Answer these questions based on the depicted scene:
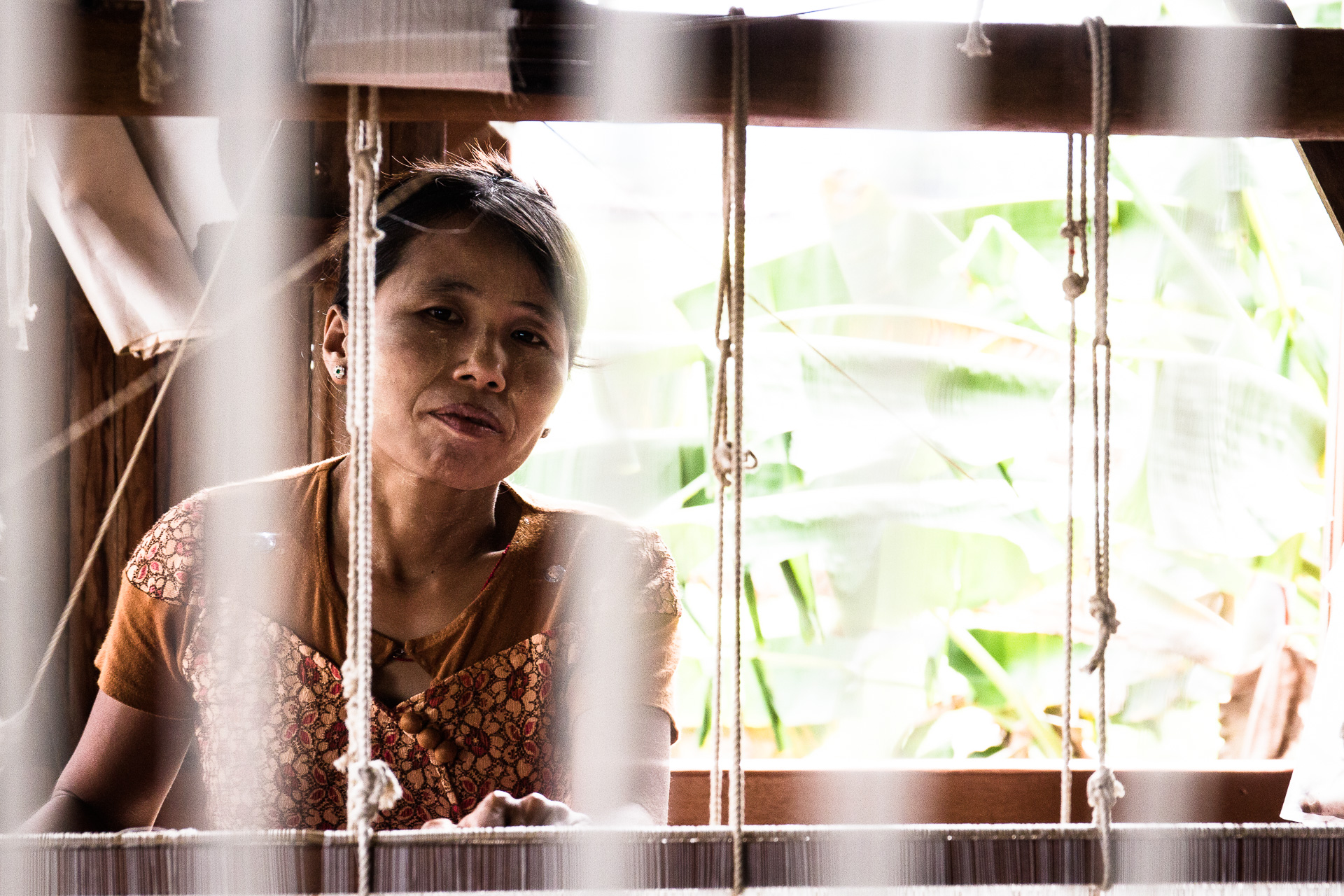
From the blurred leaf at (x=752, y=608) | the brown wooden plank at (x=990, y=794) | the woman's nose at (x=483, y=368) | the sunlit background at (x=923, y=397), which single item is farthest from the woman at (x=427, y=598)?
the brown wooden plank at (x=990, y=794)

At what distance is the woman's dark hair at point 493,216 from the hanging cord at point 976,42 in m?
0.45

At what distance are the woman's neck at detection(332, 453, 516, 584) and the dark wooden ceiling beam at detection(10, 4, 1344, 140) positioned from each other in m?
0.59

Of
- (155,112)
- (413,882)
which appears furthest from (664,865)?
(155,112)

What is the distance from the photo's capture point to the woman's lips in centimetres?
112

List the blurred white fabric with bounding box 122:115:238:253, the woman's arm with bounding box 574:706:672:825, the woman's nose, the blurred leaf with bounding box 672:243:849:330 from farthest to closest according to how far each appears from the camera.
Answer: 1. the blurred white fabric with bounding box 122:115:238:253
2. the woman's nose
3. the blurred leaf with bounding box 672:243:849:330
4. the woman's arm with bounding box 574:706:672:825

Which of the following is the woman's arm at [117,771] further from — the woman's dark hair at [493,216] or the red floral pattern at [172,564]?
the woman's dark hair at [493,216]

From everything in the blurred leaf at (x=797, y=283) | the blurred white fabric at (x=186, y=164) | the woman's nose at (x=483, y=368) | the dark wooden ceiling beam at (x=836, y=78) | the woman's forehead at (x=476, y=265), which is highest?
the blurred white fabric at (x=186, y=164)

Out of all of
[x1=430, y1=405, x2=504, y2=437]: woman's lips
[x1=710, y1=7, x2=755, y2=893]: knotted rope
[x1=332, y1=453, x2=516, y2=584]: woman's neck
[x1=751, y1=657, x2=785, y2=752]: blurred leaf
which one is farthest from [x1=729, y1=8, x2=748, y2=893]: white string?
[x1=332, y1=453, x2=516, y2=584]: woman's neck

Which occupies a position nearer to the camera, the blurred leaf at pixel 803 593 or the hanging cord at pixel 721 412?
the hanging cord at pixel 721 412

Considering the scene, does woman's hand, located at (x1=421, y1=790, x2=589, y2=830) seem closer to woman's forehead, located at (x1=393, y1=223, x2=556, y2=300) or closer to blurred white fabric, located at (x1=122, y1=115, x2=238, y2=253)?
woman's forehead, located at (x1=393, y1=223, x2=556, y2=300)

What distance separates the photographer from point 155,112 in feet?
2.65

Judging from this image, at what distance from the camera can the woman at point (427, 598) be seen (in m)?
1.11

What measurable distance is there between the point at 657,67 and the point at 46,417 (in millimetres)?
676

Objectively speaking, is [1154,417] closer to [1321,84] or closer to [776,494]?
[1321,84]
